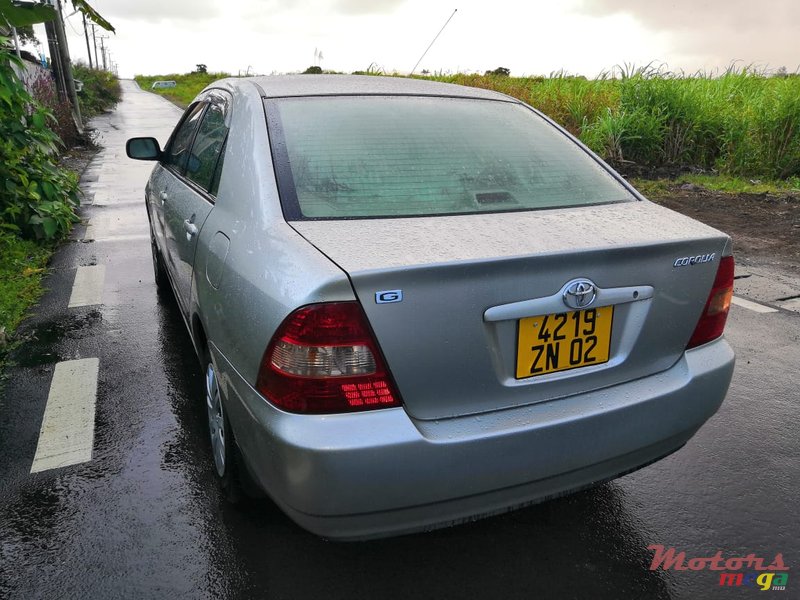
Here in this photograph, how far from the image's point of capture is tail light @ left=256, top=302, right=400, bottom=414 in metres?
1.64

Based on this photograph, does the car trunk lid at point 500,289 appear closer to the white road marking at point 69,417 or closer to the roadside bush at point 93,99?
the white road marking at point 69,417

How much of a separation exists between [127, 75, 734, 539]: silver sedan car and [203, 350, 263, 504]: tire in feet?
0.04

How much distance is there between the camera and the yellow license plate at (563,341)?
178 centimetres

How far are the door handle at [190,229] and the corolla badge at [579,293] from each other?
5.17 feet

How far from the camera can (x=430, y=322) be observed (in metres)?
Result: 1.67

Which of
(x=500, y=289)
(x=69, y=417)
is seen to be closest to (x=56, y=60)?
(x=69, y=417)

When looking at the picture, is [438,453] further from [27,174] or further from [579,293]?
[27,174]

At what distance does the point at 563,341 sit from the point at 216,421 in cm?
141

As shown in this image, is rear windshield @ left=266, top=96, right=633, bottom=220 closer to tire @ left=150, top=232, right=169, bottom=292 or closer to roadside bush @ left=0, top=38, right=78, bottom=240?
tire @ left=150, top=232, right=169, bottom=292

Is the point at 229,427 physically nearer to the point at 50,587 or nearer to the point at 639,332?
the point at 50,587

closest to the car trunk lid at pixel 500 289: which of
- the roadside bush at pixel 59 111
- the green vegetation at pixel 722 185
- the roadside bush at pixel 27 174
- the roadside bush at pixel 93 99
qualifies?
the roadside bush at pixel 27 174

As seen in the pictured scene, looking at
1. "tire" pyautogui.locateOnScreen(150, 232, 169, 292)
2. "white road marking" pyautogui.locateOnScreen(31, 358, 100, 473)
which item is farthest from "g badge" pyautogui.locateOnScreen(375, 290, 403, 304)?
"tire" pyautogui.locateOnScreen(150, 232, 169, 292)

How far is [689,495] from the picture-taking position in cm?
257

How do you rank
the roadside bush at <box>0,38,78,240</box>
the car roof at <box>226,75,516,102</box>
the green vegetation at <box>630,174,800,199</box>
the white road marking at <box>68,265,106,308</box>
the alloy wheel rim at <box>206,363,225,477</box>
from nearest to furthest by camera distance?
the alloy wheel rim at <box>206,363,225,477</box> → the car roof at <box>226,75,516,102</box> → the white road marking at <box>68,265,106,308</box> → the roadside bush at <box>0,38,78,240</box> → the green vegetation at <box>630,174,800,199</box>
